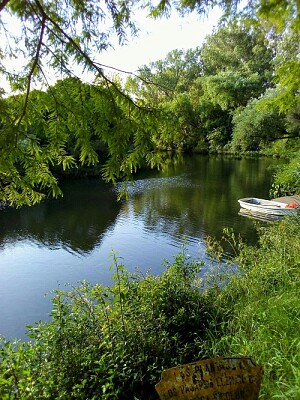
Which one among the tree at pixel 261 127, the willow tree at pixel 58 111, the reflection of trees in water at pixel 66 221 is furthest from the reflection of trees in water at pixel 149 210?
the willow tree at pixel 58 111

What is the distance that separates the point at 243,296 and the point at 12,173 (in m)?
3.24

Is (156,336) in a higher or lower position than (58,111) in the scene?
lower

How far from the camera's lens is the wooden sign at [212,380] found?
5.18 ft

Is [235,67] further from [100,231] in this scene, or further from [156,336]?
[156,336]

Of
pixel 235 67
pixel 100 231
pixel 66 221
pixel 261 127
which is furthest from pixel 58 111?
pixel 235 67

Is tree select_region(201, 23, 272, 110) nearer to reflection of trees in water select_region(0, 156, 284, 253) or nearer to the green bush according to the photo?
reflection of trees in water select_region(0, 156, 284, 253)

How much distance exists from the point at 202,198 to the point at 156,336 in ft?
42.1

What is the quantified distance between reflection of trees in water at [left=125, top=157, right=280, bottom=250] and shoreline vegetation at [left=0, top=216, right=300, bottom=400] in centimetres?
658

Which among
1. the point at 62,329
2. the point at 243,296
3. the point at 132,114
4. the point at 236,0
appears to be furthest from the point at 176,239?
the point at 132,114

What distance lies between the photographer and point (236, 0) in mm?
3105

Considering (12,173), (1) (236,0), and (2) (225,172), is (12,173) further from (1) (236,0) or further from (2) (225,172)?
(2) (225,172)

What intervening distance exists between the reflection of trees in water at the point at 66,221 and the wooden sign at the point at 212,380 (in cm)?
861

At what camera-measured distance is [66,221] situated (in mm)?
13055

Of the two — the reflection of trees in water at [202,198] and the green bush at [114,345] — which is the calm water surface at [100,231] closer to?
the reflection of trees in water at [202,198]
